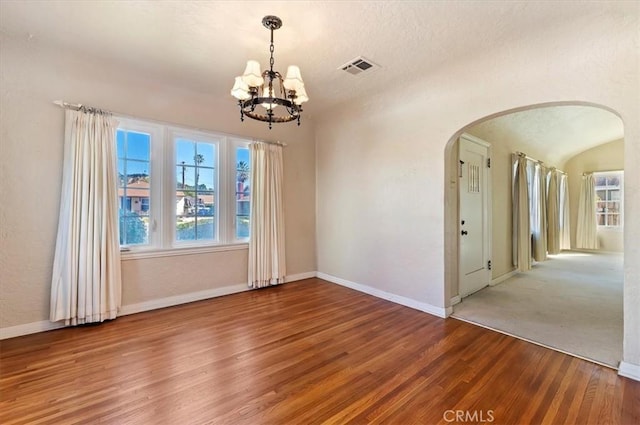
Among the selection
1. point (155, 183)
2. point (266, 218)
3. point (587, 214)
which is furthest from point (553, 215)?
point (155, 183)

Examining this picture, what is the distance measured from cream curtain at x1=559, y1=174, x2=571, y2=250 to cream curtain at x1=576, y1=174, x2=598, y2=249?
30 centimetres

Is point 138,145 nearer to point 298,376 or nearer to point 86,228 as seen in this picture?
point 86,228

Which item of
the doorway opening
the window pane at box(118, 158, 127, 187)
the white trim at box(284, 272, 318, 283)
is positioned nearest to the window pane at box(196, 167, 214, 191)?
the window pane at box(118, 158, 127, 187)

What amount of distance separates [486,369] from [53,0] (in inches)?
176

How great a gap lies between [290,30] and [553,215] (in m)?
8.16

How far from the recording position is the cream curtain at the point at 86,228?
2965 millimetres

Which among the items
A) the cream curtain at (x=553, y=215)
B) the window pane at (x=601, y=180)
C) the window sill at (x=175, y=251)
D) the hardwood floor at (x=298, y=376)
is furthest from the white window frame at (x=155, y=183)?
the window pane at (x=601, y=180)

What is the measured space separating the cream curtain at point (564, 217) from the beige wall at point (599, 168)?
0.77 feet

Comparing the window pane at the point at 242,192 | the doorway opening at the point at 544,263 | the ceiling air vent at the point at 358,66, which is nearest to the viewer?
the doorway opening at the point at 544,263

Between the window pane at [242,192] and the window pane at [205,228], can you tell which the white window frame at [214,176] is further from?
the window pane at [242,192]

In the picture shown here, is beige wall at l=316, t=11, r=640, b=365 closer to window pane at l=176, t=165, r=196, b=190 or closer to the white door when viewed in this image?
the white door

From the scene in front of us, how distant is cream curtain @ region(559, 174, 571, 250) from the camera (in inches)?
319

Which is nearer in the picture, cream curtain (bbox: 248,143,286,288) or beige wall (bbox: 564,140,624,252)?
cream curtain (bbox: 248,143,286,288)

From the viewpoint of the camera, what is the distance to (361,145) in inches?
170
